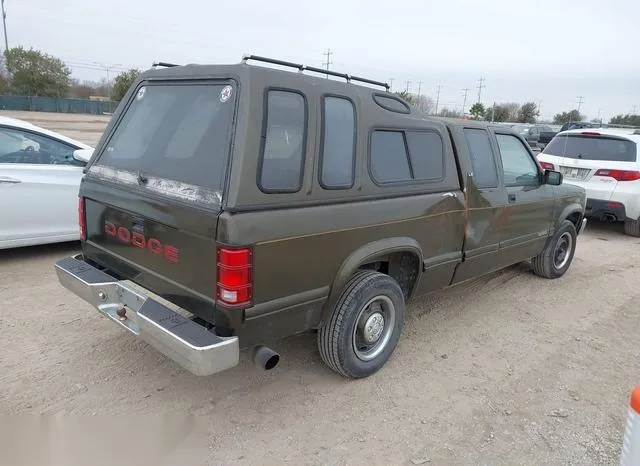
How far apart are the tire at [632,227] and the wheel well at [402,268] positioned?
20.2 ft

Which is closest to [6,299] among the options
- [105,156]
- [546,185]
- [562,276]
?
[105,156]

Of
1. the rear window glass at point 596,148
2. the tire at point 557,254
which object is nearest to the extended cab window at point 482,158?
the tire at point 557,254

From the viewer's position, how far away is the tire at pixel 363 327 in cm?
327

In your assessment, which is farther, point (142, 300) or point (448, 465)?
point (142, 300)

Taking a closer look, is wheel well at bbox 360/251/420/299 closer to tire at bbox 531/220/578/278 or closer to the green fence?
tire at bbox 531/220/578/278

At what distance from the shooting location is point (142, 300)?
2.99 meters

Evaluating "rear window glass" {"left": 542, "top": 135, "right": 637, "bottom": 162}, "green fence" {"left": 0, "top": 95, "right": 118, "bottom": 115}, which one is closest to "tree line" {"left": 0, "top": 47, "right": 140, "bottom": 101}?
"green fence" {"left": 0, "top": 95, "right": 118, "bottom": 115}

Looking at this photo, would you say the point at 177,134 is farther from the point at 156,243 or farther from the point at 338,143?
the point at 338,143

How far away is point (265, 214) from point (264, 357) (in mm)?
811

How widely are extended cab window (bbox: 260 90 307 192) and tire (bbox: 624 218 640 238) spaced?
24.4 ft

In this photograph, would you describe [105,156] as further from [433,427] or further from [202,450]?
[433,427]

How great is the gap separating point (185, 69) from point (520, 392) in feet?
10.2

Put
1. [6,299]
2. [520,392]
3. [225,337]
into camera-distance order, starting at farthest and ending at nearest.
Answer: [6,299]
[520,392]
[225,337]

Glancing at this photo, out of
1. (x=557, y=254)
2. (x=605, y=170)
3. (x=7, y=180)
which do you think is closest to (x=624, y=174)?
(x=605, y=170)
